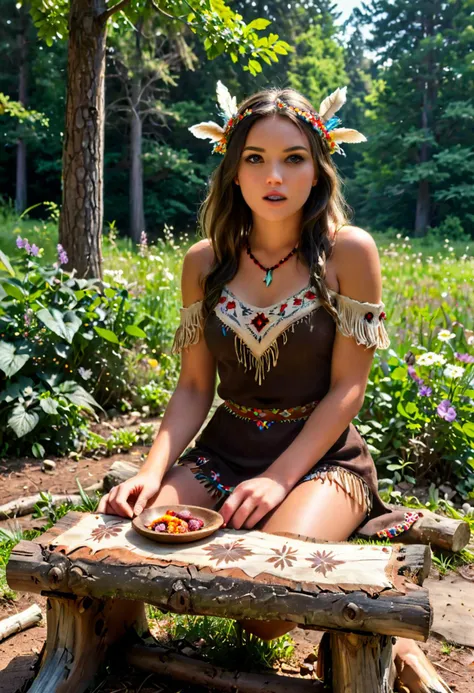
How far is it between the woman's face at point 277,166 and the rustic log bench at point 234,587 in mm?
967

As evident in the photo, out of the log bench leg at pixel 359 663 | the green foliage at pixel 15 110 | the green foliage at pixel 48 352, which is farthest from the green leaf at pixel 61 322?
the green foliage at pixel 15 110

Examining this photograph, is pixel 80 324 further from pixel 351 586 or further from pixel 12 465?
pixel 351 586

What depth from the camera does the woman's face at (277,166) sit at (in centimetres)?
212

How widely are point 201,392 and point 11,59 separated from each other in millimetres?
18807

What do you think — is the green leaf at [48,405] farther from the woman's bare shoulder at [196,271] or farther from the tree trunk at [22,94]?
the tree trunk at [22,94]

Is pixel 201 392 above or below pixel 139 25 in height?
below

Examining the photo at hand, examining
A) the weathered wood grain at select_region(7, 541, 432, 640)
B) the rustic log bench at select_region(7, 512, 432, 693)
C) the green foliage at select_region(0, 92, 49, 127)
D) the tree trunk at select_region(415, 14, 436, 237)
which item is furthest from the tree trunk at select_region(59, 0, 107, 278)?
the tree trunk at select_region(415, 14, 436, 237)

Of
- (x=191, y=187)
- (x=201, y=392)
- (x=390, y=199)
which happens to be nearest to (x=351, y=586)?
(x=201, y=392)

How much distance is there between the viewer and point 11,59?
18609 millimetres

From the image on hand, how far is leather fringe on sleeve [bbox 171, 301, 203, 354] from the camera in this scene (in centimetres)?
236

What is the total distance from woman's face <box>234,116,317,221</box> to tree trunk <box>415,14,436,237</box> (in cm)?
1971

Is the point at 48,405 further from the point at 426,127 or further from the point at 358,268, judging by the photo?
the point at 426,127

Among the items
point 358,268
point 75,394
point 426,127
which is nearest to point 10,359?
point 75,394

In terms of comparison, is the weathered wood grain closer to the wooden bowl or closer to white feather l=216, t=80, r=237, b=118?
the wooden bowl
